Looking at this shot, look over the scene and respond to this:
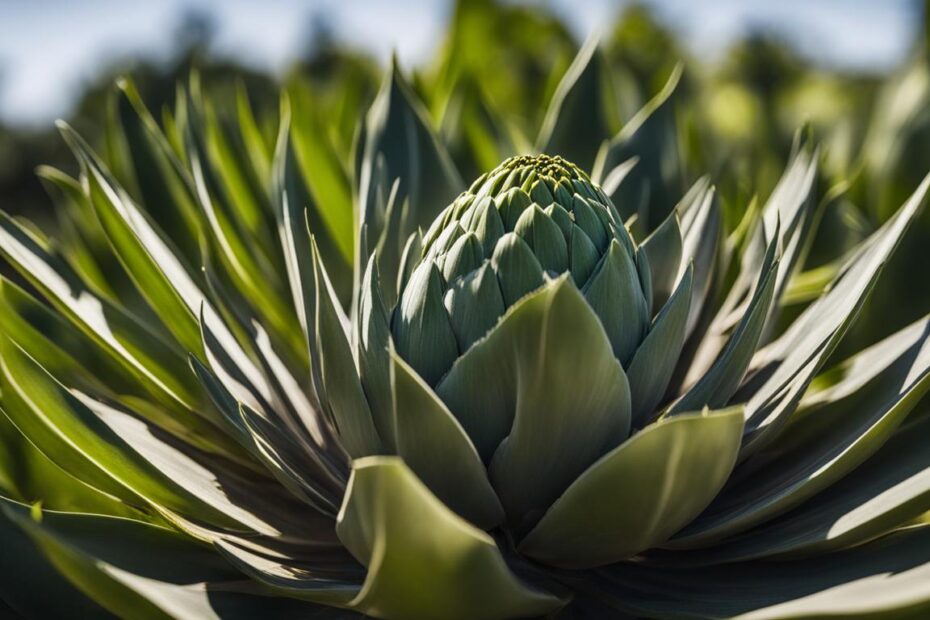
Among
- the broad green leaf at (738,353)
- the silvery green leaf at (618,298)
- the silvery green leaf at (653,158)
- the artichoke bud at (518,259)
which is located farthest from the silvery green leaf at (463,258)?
the silvery green leaf at (653,158)

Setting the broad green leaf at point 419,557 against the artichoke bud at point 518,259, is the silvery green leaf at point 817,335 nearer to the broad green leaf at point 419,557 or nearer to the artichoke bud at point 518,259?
the artichoke bud at point 518,259

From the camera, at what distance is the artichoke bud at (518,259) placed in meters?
0.81

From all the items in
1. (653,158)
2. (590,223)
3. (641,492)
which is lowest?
(641,492)

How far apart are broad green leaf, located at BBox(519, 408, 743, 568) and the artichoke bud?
0.18 meters

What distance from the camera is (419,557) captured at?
0.58m

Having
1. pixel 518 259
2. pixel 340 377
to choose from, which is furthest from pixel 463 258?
pixel 340 377

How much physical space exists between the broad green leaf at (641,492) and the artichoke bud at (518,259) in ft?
0.57

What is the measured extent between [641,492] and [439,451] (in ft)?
0.53

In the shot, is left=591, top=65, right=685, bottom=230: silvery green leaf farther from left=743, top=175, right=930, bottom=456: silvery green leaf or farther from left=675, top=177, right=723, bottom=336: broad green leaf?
left=743, top=175, right=930, bottom=456: silvery green leaf

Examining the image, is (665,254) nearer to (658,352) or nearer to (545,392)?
(658,352)

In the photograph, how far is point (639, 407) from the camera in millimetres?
868

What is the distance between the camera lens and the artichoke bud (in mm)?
812

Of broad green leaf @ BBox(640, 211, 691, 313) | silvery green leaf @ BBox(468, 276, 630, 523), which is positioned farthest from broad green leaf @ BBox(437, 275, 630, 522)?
broad green leaf @ BBox(640, 211, 691, 313)

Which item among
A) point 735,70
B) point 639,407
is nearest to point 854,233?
point 639,407
